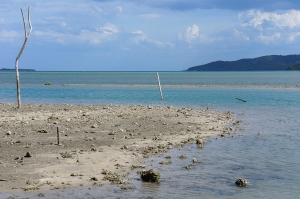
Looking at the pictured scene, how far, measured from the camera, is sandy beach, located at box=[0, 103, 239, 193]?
11.9 metres

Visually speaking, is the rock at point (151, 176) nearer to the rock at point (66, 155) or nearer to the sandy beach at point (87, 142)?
the sandy beach at point (87, 142)

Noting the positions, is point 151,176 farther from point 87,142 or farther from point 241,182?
point 87,142

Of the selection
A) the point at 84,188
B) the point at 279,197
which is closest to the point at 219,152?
the point at 279,197

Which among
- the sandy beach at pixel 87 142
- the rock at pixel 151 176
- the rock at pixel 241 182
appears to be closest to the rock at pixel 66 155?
the sandy beach at pixel 87 142

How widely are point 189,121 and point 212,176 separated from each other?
1198 centimetres

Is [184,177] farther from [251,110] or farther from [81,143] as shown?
[251,110]

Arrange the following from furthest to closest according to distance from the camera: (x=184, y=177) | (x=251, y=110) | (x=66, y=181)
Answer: (x=251, y=110), (x=184, y=177), (x=66, y=181)

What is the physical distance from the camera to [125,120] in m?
24.0

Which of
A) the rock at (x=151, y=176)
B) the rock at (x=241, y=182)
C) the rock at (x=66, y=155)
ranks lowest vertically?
the rock at (x=241, y=182)

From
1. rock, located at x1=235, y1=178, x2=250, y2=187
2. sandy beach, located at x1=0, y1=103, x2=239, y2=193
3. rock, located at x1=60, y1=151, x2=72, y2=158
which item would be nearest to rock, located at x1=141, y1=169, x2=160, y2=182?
sandy beach, located at x1=0, y1=103, x2=239, y2=193

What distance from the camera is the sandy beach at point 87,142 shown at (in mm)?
11880

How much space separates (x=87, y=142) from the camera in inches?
671

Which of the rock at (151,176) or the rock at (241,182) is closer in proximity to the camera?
the rock at (241,182)

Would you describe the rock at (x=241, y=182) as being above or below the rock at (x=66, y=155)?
below
